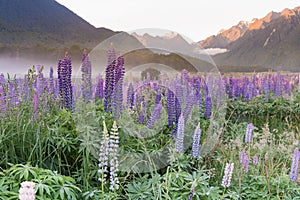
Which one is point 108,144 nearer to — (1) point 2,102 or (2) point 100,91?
(1) point 2,102

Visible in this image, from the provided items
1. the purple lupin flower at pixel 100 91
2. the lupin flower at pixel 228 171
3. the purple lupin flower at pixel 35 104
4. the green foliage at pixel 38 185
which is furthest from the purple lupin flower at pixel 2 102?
the lupin flower at pixel 228 171

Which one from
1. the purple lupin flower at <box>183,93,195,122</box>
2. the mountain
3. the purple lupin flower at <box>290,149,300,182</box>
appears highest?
the mountain

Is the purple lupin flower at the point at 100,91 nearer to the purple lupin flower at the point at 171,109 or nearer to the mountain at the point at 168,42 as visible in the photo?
the mountain at the point at 168,42

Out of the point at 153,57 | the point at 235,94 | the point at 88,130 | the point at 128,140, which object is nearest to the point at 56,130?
the point at 88,130

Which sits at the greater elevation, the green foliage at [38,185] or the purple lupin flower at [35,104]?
the purple lupin flower at [35,104]

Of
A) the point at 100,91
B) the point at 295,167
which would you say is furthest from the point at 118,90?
the point at 295,167

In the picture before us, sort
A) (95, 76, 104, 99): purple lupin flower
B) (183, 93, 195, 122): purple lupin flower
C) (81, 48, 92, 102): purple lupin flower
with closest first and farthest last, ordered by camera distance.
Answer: (81, 48, 92, 102): purple lupin flower
(183, 93, 195, 122): purple lupin flower
(95, 76, 104, 99): purple lupin flower

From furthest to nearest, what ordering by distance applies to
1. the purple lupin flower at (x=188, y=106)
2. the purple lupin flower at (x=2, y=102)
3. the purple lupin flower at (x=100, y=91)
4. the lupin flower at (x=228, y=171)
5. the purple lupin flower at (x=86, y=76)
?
the purple lupin flower at (x=100, y=91)
the purple lupin flower at (x=188, y=106)
the purple lupin flower at (x=86, y=76)
the purple lupin flower at (x=2, y=102)
the lupin flower at (x=228, y=171)

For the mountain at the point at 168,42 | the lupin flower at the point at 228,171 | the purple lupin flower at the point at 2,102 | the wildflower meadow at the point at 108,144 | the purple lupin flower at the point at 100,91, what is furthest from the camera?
the purple lupin flower at the point at 100,91

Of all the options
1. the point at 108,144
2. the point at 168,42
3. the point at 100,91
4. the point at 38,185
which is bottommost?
the point at 38,185

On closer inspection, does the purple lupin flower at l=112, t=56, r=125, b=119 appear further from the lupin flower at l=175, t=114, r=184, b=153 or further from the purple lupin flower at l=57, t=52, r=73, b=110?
the lupin flower at l=175, t=114, r=184, b=153

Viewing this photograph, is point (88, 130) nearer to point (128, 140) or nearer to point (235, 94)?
point (128, 140)

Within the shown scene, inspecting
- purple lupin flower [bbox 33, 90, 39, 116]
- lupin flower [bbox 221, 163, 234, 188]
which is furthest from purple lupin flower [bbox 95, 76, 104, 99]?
lupin flower [bbox 221, 163, 234, 188]

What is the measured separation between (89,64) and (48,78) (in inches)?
31.5
